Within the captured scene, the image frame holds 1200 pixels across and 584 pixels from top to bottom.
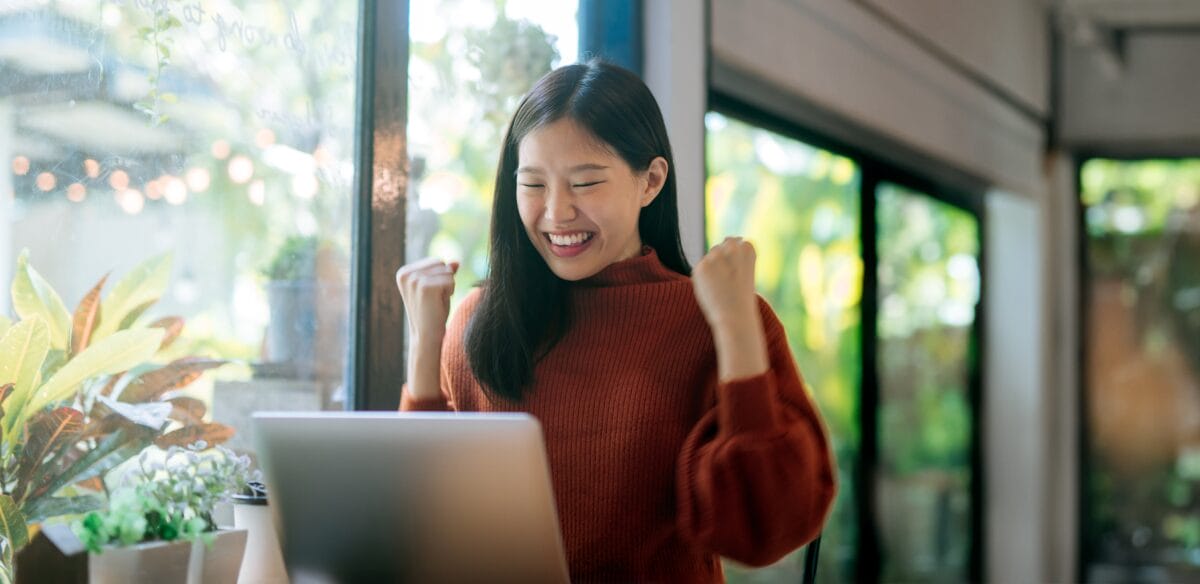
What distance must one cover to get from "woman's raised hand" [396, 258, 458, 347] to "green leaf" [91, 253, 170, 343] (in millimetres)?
429

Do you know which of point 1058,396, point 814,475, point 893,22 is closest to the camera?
point 814,475

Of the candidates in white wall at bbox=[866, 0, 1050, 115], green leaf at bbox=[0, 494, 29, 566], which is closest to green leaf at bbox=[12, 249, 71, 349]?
green leaf at bbox=[0, 494, 29, 566]

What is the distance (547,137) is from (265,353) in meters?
0.79

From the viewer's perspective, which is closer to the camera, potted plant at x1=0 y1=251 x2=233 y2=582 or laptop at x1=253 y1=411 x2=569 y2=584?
laptop at x1=253 y1=411 x2=569 y2=584

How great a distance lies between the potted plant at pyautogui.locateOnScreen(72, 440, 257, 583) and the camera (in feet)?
4.56

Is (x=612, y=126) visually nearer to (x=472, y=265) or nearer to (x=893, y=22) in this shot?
(x=472, y=265)

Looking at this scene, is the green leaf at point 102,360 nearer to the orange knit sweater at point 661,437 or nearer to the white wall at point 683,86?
the orange knit sweater at point 661,437

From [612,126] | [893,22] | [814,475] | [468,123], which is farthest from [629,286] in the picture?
[893,22]

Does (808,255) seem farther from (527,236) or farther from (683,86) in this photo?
(527,236)

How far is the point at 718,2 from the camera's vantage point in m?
2.98

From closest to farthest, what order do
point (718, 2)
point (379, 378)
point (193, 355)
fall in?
point (193, 355) → point (379, 378) → point (718, 2)

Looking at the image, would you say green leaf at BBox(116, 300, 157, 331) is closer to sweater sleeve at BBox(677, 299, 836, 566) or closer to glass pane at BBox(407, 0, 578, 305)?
glass pane at BBox(407, 0, 578, 305)

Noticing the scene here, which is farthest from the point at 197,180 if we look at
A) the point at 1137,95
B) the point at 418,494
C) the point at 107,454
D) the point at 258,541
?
the point at 1137,95

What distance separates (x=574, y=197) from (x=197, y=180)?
0.71 metres
